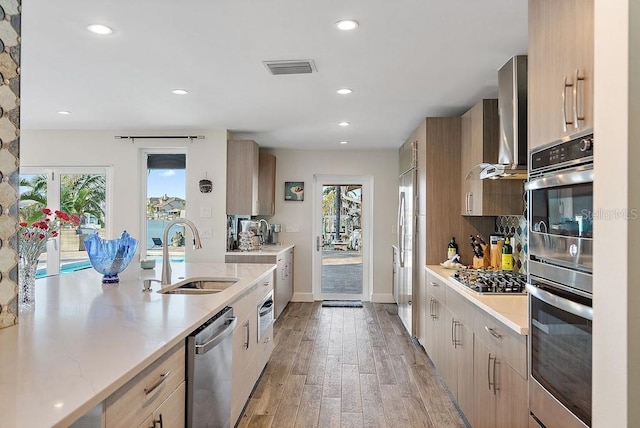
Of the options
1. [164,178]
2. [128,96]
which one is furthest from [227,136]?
[128,96]

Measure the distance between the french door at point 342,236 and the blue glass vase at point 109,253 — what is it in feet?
13.9

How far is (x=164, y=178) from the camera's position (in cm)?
550

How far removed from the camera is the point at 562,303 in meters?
1.42

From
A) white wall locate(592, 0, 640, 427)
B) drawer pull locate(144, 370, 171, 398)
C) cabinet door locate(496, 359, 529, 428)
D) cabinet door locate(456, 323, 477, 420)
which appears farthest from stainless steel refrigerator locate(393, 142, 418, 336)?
white wall locate(592, 0, 640, 427)

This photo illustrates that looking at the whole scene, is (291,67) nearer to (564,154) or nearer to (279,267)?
(564,154)

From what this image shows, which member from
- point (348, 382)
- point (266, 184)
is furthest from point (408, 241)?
point (266, 184)

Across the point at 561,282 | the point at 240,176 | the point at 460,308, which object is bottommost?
the point at 460,308

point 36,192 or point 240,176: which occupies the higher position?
point 240,176

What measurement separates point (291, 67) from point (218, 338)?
1.90 m

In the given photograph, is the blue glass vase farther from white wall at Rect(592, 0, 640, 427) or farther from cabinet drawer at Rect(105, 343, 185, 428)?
white wall at Rect(592, 0, 640, 427)

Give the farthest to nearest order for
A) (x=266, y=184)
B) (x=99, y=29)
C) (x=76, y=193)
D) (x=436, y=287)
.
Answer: (x=266, y=184) < (x=76, y=193) < (x=436, y=287) < (x=99, y=29)

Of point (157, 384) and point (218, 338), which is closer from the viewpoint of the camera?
point (157, 384)

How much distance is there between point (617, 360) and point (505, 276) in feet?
6.94

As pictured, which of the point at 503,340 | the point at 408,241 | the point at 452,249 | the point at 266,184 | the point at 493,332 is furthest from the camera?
the point at 266,184
